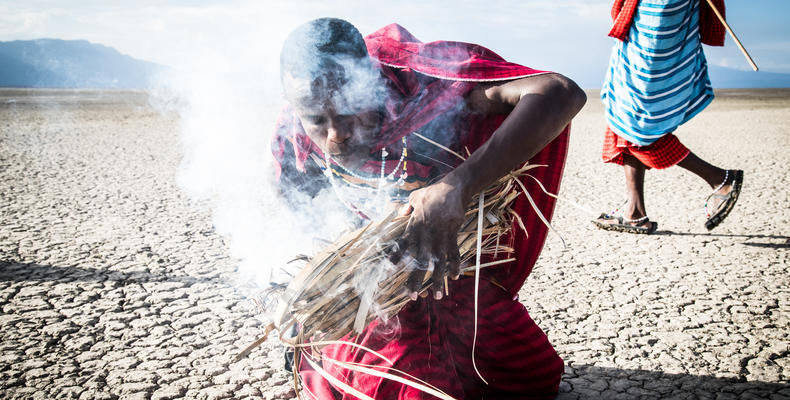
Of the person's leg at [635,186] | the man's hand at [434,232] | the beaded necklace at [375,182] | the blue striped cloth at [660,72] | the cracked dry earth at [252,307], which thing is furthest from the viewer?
the person's leg at [635,186]

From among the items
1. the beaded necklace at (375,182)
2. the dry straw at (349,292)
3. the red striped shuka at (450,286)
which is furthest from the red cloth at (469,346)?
the beaded necklace at (375,182)

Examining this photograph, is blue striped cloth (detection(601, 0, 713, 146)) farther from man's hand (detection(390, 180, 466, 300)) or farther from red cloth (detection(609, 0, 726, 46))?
man's hand (detection(390, 180, 466, 300))

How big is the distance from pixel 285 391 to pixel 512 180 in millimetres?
1267

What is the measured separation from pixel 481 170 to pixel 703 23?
2960 mm

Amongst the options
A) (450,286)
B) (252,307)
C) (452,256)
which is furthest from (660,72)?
(252,307)

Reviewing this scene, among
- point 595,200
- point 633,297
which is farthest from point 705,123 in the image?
point 633,297

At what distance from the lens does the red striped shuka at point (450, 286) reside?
1711mm

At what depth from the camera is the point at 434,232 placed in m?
1.46

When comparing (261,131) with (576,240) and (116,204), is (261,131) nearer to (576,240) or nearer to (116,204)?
(116,204)

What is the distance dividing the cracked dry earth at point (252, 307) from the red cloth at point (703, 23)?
4.69 ft

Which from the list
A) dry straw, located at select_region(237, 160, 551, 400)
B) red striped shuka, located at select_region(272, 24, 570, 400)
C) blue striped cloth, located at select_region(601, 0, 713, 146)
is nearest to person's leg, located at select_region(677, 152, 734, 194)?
blue striped cloth, located at select_region(601, 0, 713, 146)

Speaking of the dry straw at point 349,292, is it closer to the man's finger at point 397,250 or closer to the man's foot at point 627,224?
the man's finger at point 397,250

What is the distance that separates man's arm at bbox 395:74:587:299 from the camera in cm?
146

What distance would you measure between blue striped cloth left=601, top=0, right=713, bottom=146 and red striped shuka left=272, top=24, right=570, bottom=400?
78.8 inches
